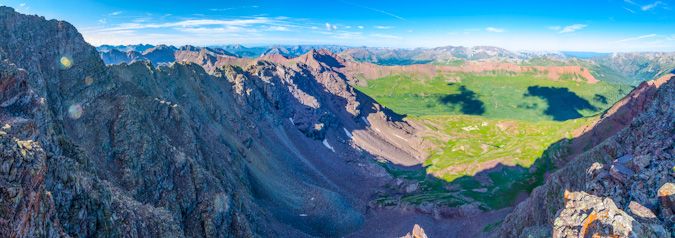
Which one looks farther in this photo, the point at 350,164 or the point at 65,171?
the point at 350,164

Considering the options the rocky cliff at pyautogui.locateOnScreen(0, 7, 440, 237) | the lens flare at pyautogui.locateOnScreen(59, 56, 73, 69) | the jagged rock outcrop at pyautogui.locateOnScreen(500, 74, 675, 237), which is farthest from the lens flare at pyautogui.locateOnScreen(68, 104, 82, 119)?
the jagged rock outcrop at pyautogui.locateOnScreen(500, 74, 675, 237)

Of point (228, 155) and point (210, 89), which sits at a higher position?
point (210, 89)

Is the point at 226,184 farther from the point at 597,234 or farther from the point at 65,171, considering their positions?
the point at 597,234

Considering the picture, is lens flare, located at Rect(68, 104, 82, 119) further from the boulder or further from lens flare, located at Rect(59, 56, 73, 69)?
the boulder

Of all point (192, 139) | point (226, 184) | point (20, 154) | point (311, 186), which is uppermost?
point (20, 154)

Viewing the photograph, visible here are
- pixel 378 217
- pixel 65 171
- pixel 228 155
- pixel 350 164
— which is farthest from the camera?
pixel 350 164

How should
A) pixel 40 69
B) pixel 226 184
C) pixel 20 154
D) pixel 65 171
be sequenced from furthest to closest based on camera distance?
pixel 226 184, pixel 40 69, pixel 65 171, pixel 20 154

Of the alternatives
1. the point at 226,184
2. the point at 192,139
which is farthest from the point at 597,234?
the point at 192,139

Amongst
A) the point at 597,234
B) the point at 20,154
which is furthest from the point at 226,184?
the point at 597,234
